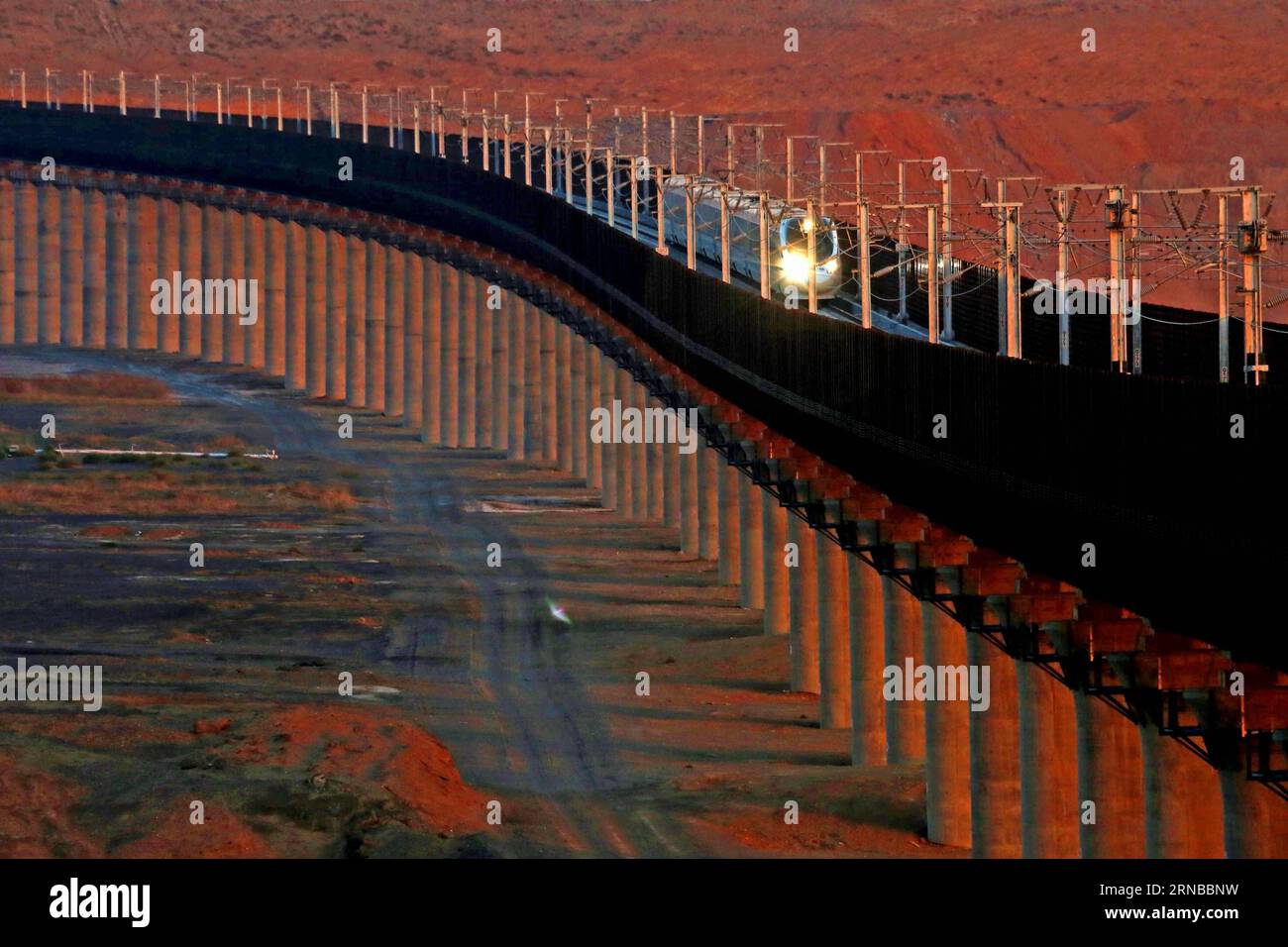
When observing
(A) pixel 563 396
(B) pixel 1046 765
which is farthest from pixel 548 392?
(B) pixel 1046 765

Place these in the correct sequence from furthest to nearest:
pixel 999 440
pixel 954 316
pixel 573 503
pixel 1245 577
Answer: pixel 573 503
pixel 954 316
pixel 999 440
pixel 1245 577

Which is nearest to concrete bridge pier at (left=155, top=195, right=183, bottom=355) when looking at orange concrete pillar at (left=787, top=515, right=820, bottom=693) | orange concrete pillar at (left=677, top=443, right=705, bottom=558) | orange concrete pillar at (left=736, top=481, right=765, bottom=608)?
orange concrete pillar at (left=677, top=443, right=705, bottom=558)

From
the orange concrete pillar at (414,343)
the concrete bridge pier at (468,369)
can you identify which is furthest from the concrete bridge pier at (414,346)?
the concrete bridge pier at (468,369)

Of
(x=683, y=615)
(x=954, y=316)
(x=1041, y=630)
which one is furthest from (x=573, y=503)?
(x=1041, y=630)

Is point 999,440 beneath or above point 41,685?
above

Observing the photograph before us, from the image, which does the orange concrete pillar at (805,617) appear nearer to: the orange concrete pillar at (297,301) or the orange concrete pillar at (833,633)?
the orange concrete pillar at (833,633)
